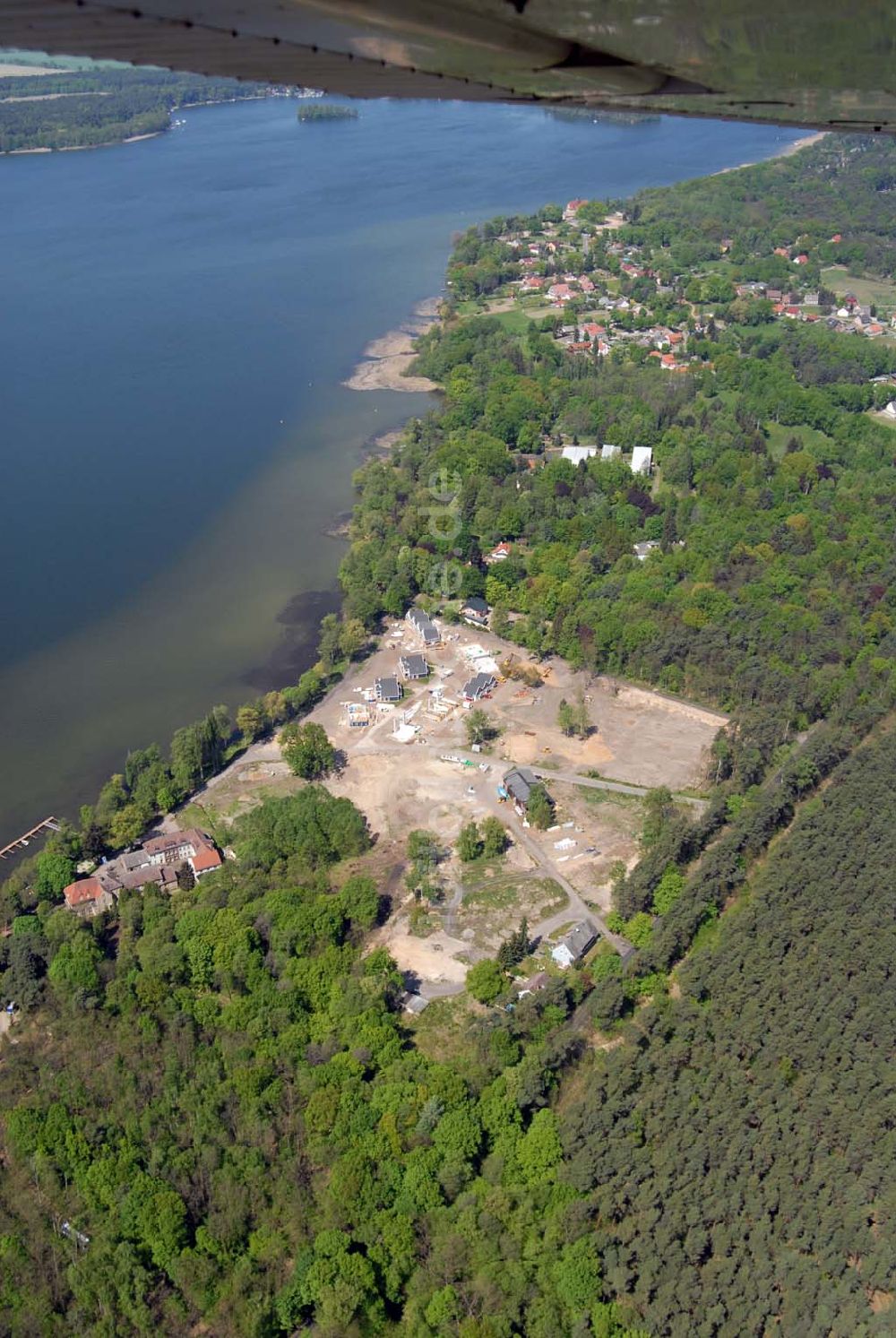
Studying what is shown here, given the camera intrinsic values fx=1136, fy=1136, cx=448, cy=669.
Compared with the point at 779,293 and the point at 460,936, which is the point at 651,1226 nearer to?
the point at 460,936

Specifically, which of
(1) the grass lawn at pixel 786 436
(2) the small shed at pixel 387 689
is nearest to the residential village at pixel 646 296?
(1) the grass lawn at pixel 786 436

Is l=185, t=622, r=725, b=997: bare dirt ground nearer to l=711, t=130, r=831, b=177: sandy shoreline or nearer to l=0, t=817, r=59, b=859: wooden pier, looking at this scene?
l=0, t=817, r=59, b=859: wooden pier

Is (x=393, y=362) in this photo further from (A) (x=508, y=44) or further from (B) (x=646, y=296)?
(A) (x=508, y=44)

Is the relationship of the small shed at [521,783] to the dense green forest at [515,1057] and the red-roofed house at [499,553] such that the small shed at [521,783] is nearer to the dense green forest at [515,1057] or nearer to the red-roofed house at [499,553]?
the dense green forest at [515,1057]

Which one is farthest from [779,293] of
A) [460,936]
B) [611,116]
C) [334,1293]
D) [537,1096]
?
[334,1293]

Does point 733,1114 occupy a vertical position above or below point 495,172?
below

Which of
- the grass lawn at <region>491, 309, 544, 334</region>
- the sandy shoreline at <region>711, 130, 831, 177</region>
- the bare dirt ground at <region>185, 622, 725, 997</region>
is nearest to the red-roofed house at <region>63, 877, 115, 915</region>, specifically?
the bare dirt ground at <region>185, 622, 725, 997</region>
